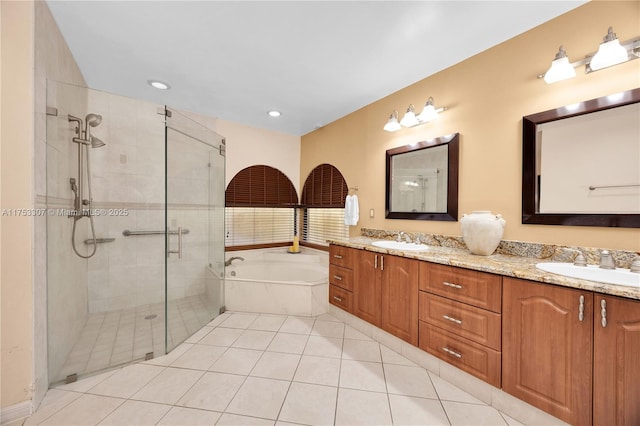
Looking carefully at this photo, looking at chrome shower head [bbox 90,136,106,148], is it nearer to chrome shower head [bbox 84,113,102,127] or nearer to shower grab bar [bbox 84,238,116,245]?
chrome shower head [bbox 84,113,102,127]

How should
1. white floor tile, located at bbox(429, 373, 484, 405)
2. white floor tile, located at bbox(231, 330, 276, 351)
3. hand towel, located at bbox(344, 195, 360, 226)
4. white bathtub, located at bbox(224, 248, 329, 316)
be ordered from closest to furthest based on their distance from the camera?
white floor tile, located at bbox(429, 373, 484, 405) → white floor tile, located at bbox(231, 330, 276, 351) → white bathtub, located at bbox(224, 248, 329, 316) → hand towel, located at bbox(344, 195, 360, 226)

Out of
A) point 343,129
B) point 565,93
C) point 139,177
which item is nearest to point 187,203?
point 139,177

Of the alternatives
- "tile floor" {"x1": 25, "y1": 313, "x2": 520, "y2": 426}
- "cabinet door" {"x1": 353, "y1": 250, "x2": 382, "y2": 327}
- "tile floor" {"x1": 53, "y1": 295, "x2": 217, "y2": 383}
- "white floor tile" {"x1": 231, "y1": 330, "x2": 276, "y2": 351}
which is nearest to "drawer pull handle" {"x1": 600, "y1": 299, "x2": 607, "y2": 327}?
"tile floor" {"x1": 25, "y1": 313, "x2": 520, "y2": 426}

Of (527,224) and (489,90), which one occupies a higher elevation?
(489,90)

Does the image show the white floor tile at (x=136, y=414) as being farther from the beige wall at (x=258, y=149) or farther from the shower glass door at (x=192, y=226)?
the beige wall at (x=258, y=149)

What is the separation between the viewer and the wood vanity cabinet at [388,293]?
1.89 m

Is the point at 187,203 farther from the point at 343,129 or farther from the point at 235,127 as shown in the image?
the point at 343,129

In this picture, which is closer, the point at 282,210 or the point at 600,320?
the point at 600,320

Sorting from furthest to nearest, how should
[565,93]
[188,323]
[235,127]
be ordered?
[235,127]
[188,323]
[565,93]

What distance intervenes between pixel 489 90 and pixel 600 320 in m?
1.69

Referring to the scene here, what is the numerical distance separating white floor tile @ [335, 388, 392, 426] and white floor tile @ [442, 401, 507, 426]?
361 millimetres

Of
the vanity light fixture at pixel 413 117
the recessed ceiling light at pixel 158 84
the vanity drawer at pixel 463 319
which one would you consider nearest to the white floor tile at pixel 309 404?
the vanity drawer at pixel 463 319

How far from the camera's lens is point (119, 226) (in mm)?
2439

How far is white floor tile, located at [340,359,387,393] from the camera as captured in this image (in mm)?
1639
